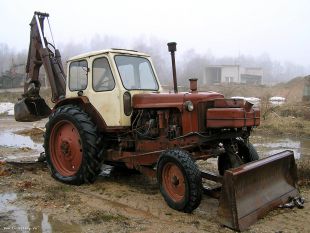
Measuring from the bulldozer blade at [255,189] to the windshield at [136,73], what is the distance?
2.63 meters

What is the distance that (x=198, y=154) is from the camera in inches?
Answer: 247

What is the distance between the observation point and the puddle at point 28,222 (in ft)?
16.9

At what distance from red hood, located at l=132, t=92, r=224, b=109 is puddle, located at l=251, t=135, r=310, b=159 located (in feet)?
14.2

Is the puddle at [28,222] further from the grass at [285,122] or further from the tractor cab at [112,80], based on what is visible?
the grass at [285,122]

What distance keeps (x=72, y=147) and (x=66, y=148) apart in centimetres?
14

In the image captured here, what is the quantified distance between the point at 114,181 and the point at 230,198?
122 inches

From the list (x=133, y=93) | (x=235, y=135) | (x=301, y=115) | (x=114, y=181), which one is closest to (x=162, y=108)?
(x=133, y=93)

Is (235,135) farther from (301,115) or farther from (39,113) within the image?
(301,115)

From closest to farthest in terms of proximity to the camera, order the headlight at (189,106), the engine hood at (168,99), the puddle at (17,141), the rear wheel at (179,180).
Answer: the rear wheel at (179,180)
the headlight at (189,106)
the engine hood at (168,99)
the puddle at (17,141)

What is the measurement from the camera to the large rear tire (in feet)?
23.1

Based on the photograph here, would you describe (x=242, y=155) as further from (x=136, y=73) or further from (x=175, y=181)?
(x=136, y=73)

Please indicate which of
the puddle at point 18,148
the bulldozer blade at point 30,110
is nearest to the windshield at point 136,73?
the bulldozer blade at point 30,110

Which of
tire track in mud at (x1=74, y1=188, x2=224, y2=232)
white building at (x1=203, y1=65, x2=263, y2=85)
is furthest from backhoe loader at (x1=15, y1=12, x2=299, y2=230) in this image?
white building at (x1=203, y1=65, x2=263, y2=85)

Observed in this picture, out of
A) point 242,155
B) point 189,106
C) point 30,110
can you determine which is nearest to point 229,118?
point 189,106
